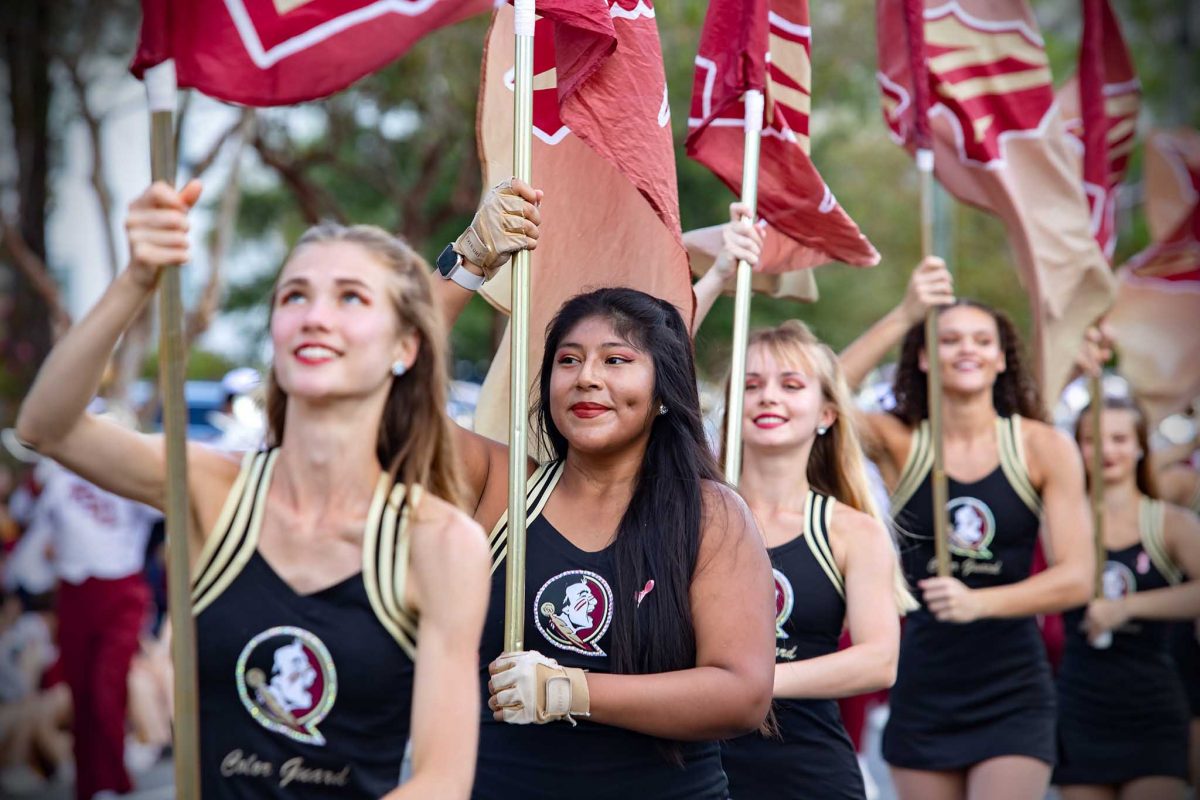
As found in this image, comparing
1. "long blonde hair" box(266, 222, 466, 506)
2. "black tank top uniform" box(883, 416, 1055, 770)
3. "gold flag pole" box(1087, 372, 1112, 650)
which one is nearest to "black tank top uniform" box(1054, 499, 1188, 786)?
"gold flag pole" box(1087, 372, 1112, 650)

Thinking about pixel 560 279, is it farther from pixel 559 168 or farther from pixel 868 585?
pixel 868 585

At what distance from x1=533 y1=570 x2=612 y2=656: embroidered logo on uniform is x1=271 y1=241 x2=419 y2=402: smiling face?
2.18 ft

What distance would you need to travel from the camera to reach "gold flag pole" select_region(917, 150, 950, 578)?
5.89 meters

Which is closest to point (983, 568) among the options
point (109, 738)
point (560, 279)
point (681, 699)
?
point (560, 279)

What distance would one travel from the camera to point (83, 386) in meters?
3.08

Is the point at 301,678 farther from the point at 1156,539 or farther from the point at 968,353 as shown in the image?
the point at 1156,539

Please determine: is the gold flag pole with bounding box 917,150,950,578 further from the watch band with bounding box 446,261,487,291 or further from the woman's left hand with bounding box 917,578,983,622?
the watch band with bounding box 446,261,487,291

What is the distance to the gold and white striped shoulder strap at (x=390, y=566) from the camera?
10.2 feet

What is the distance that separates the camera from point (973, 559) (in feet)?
20.3

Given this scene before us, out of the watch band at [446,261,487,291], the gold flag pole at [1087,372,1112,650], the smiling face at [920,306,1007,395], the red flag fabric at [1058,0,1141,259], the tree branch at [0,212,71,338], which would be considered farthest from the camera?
the tree branch at [0,212,71,338]

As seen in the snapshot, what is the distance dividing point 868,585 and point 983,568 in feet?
4.90

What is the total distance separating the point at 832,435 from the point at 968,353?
1148 mm

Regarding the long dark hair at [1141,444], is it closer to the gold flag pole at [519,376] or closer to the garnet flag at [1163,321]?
the garnet flag at [1163,321]

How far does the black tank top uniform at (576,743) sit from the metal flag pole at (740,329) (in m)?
0.92
